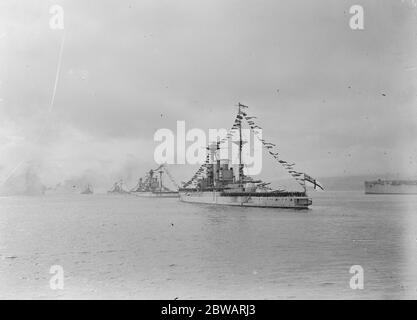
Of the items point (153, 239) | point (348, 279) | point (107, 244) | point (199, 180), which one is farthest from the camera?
point (199, 180)

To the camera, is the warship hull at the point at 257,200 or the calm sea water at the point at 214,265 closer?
the calm sea water at the point at 214,265

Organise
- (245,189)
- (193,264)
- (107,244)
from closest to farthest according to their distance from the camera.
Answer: (193,264) < (107,244) < (245,189)

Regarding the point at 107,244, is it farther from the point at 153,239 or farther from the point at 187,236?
the point at 187,236

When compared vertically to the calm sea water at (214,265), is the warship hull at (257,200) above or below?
above

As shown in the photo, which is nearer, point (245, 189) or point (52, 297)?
point (52, 297)

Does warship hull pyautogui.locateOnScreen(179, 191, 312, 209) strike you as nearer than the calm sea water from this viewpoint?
No

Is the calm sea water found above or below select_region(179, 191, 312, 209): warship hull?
below

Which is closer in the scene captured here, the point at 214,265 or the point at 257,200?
the point at 214,265

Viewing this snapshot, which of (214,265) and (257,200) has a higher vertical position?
(257,200)
